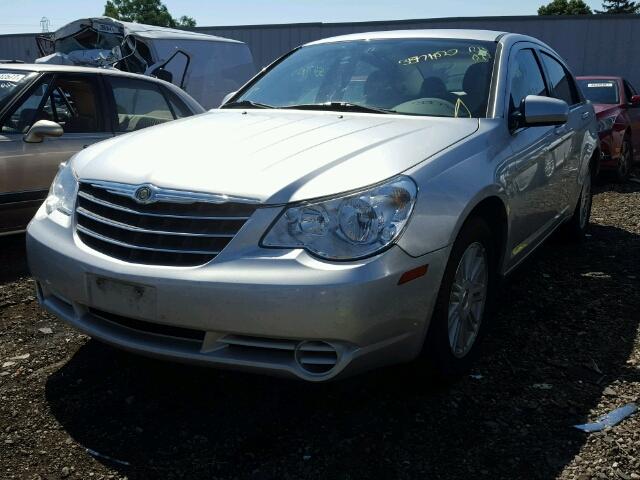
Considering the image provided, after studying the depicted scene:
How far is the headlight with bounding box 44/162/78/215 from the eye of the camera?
118 inches

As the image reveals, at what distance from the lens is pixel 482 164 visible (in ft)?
9.96

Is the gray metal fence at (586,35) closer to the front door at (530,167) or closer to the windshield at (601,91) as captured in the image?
the windshield at (601,91)

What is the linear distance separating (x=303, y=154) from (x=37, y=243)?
4.05 feet

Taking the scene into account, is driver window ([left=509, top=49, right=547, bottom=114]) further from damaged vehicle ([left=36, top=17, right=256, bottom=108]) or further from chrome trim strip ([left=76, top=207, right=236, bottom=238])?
damaged vehicle ([left=36, top=17, right=256, bottom=108])

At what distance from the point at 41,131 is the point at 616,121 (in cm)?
735

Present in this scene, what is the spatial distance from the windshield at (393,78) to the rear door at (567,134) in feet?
2.71

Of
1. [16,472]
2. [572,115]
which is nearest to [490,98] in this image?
[572,115]

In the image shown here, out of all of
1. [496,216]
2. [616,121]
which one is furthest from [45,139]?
[616,121]

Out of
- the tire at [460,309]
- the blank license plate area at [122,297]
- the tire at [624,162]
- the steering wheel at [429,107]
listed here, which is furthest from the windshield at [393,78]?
the tire at [624,162]

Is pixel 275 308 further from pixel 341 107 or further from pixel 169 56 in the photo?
pixel 169 56

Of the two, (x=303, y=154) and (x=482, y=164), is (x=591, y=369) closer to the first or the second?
(x=482, y=164)

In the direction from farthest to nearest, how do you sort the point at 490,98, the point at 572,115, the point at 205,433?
the point at 572,115, the point at 490,98, the point at 205,433

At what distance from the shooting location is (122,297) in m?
2.54

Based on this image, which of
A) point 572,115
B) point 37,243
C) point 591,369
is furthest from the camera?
point 572,115
